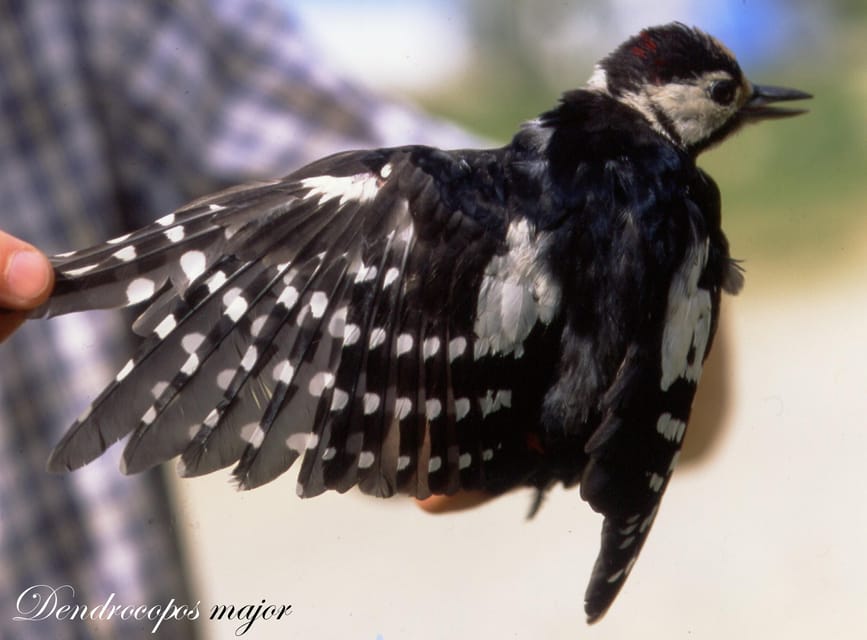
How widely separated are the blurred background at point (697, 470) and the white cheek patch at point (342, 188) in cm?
10

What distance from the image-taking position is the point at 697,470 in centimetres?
85

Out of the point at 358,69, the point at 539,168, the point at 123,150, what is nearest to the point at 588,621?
the point at 539,168

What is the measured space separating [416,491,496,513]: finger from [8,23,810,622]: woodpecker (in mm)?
40

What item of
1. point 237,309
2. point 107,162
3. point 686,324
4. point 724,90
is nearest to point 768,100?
point 724,90

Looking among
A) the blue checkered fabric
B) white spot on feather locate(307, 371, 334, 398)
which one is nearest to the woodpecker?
white spot on feather locate(307, 371, 334, 398)

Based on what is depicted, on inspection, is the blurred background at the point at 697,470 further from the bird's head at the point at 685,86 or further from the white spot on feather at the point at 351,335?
the white spot on feather at the point at 351,335

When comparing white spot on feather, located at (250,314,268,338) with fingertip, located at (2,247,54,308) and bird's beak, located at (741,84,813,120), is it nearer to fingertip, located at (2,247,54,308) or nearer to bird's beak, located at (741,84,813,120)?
fingertip, located at (2,247,54,308)

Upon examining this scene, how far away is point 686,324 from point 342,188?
0.26 m

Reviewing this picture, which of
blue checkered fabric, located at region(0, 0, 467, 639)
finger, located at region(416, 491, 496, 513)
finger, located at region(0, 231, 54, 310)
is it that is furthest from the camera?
blue checkered fabric, located at region(0, 0, 467, 639)

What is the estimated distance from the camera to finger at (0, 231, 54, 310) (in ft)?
2.27

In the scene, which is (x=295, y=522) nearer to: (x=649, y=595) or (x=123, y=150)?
(x=649, y=595)

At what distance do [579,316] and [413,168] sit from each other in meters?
0.16

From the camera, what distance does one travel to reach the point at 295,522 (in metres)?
0.87

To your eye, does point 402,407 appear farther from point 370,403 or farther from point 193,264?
point 193,264
